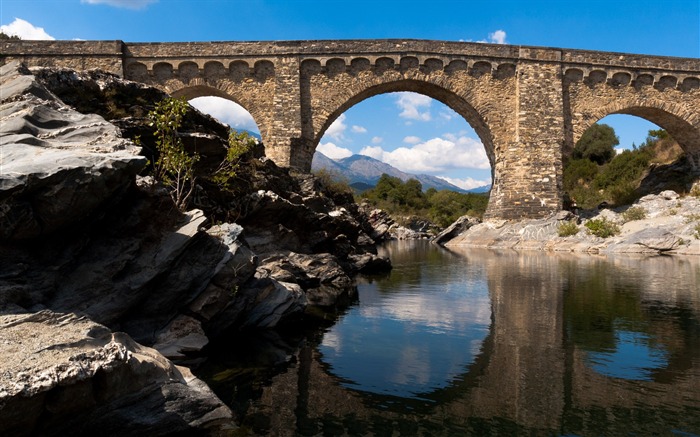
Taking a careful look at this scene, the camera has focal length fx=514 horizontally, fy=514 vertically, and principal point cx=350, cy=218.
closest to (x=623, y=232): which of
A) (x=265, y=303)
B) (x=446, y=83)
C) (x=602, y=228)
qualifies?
(x=602, y=228)

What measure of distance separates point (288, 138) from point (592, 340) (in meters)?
18.7

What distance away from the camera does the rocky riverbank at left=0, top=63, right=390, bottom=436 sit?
141 inches

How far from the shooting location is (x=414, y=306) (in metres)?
10.4

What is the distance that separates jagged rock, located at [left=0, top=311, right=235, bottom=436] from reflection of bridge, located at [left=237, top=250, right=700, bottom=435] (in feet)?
2.45

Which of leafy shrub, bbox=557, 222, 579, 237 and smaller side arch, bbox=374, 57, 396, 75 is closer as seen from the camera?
leafy shrub, bbox=557, 222, 579, 237

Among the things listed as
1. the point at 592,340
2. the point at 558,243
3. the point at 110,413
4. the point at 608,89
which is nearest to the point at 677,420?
the point at 592,340

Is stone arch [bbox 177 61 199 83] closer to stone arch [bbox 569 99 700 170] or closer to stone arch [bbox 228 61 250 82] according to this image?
stone arch [bbox 228 61 250 82]

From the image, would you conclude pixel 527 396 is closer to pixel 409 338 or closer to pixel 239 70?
pixel 409 338

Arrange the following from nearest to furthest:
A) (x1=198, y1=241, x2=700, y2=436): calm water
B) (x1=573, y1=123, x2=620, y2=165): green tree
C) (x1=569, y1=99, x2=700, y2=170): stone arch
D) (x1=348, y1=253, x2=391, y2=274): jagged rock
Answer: (x1=198, y1=241, x2=700, y2=436): calm water → (x1=348, y1=253, x2=391, y2=274): jagged rock → (x1=569, y1=99, x2=700, y2=170): stone arch → (x1=573, y1=123, x2=620, y2=165): green tree

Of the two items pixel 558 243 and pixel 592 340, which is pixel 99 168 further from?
pixel 558 243

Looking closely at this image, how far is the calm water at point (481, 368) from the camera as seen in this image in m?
4.71

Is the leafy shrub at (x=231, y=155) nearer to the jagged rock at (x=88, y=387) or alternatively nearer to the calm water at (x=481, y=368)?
the calm water at (x=481, y=368)

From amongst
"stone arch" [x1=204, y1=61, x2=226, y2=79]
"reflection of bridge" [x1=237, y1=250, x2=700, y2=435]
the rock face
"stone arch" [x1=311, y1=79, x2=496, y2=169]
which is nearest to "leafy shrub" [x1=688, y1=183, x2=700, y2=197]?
the rock face

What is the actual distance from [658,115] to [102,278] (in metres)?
29.5
